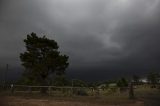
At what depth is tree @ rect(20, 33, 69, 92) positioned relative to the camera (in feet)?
136

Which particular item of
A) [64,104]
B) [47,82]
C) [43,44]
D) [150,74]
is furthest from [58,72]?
[150,74]

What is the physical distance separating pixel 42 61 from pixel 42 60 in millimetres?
194

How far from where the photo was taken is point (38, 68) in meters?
40.5

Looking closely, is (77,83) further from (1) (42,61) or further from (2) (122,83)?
(1) (42,61)

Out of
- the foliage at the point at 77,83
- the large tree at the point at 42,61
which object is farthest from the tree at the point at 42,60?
the foliage at the point at 77,83

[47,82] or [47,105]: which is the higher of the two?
[47,82]

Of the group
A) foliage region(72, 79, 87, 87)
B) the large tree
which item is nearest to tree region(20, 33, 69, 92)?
the large tree

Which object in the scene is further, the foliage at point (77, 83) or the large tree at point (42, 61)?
the foliage at point (77, 83)

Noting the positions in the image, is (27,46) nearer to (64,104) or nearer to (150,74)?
(64,104)

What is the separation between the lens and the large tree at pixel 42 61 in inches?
1627

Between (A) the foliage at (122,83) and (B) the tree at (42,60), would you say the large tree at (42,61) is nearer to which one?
(B) the tree at (42,60)

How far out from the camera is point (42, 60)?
4200 cm

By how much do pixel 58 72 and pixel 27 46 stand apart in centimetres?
662

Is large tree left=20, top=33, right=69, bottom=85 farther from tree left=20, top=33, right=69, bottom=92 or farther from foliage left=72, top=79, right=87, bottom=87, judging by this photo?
foliage left=72, top=79, right=87, bottom=87
